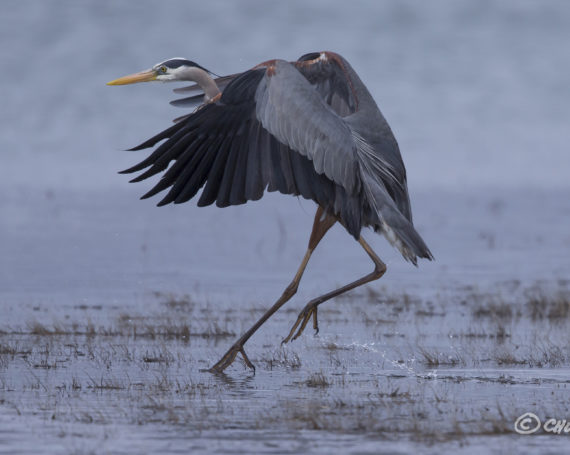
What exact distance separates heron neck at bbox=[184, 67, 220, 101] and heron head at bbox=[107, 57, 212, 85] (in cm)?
3

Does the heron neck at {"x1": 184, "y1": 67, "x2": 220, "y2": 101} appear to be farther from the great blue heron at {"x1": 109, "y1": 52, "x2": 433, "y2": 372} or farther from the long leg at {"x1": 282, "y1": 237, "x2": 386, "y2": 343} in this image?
the long leg at {"x1": 282, "y1": 237, "x2": 386, "y2": 343}

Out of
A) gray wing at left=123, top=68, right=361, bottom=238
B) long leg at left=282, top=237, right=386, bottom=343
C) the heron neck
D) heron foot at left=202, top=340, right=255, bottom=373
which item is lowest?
heron foot at left=202, top=340, right=255, bottom=373

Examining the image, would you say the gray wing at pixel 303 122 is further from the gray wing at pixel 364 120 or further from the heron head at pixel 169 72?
the heron head at pixel 169 72

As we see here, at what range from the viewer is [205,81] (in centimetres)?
1045

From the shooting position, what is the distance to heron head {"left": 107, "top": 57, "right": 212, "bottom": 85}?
10.6 m

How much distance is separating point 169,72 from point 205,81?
446 millimetres

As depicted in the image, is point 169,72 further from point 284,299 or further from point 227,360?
point 227,360

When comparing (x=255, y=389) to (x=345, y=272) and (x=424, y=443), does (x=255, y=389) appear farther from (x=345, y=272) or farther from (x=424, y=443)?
(x=345, y=272)

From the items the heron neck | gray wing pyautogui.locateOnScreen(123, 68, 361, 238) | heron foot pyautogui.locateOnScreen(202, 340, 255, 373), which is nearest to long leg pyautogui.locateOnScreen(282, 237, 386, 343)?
heron foot pyautogui.locateOnScreen(202, 340, 255, 373)

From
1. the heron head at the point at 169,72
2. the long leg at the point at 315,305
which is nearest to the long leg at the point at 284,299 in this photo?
the long leg at the point at 315,305

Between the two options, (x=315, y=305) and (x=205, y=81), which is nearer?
(x=315, y=305)

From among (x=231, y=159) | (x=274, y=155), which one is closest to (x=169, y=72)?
(x=231, y=159)

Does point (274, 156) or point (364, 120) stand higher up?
point (364, 120)

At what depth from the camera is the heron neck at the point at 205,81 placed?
34.3ft
